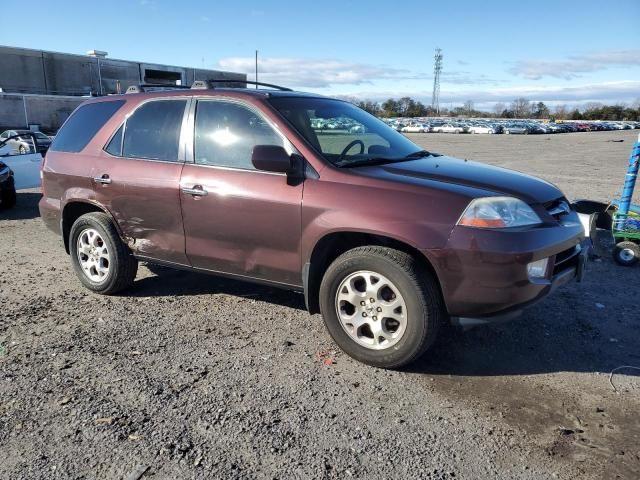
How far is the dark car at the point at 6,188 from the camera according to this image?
9539mm

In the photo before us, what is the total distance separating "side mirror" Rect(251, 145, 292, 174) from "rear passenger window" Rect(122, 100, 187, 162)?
102 centimetres

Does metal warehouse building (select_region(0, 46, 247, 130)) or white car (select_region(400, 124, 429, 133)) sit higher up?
metal warehouse building (select_region(0, 46, 247, 130))

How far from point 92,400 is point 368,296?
6.10 ft

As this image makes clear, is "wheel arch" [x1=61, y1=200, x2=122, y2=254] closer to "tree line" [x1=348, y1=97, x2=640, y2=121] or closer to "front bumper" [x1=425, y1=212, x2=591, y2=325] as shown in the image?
"front bumper" [x1=425, y1=212, x2=591, y2=325]

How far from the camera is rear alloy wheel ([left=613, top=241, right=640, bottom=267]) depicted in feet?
19.5

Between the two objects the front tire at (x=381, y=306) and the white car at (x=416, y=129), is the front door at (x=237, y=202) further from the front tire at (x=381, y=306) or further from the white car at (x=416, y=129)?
the white car at (x=416, y=129)

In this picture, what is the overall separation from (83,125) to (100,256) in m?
1.33

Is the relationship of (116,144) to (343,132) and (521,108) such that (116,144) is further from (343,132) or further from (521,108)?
(521,108)

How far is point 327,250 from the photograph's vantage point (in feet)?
12.6

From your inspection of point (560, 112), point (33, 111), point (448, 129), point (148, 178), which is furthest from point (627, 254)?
point (560, 112)

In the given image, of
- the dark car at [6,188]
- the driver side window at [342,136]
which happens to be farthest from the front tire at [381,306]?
the dark car at [6,188]

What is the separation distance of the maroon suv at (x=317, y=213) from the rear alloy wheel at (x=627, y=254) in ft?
8.02

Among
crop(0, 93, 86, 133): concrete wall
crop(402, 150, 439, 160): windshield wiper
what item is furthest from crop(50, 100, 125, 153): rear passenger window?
crop(0, 93, 86, 133): concrete wall

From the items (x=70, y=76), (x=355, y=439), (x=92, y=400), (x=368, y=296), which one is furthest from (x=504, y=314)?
(x=70, y=76)
